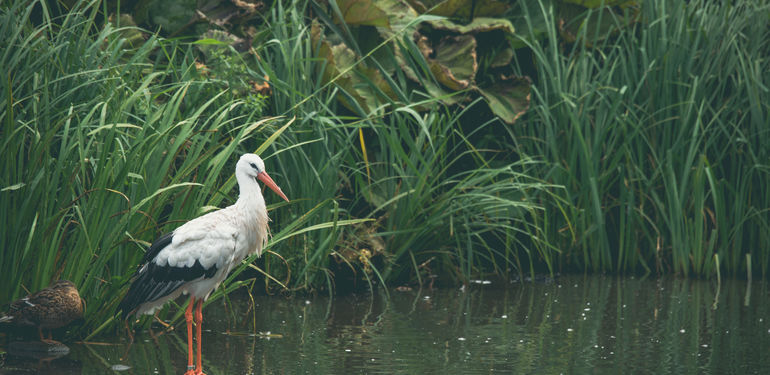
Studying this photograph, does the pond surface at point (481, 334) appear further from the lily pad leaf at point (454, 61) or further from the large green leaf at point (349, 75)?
the lily pad leaf at point (454, 61)

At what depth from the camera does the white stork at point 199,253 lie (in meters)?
5.60

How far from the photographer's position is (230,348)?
244 inches

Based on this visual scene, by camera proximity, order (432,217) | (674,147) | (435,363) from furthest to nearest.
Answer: (674,147) → (432,217) → (435,363)

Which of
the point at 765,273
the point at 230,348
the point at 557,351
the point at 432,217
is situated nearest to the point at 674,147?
the point at 765,273

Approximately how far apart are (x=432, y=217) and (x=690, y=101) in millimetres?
2298

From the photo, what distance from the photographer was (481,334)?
22.0 feet

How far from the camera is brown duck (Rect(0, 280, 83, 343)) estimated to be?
18.2ft

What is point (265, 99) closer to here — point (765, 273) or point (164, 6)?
point (164, 6)

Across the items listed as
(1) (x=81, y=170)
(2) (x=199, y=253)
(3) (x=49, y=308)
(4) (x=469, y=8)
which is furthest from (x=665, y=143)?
(3) (x=49, y=308)

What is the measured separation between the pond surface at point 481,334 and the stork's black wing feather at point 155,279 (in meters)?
0.36

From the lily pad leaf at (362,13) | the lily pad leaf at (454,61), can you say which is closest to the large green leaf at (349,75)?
the lily pad leaf at (362,13)

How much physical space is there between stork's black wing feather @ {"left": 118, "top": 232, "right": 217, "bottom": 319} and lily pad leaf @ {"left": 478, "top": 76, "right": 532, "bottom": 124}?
387 centimetres

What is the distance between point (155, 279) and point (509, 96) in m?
4.33

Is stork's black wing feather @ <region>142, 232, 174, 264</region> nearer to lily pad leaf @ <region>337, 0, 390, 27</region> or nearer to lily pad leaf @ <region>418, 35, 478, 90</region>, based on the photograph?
lily pad leaf @ <region>337, 0, 390, 27</region>
